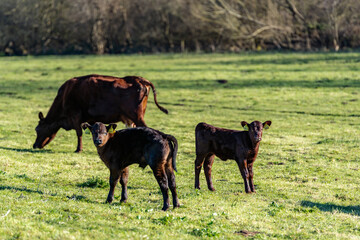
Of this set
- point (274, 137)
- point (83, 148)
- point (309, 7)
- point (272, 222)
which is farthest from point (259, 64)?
point (272, 222)

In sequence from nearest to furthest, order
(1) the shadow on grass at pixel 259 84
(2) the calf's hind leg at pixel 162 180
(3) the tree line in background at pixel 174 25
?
1. (2) the calf's hind leg at pixel 162 180
2. (1) the shadow on grass at pixel 259 84
3. (3) the tree line in background at pixel 174 25

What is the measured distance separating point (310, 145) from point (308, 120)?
5072mm

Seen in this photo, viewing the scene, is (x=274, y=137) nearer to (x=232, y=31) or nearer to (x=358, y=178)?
(x=358, y=178)

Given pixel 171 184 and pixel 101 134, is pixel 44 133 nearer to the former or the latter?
pixel 101 134

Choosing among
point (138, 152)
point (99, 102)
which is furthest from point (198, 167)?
point (99, 102)

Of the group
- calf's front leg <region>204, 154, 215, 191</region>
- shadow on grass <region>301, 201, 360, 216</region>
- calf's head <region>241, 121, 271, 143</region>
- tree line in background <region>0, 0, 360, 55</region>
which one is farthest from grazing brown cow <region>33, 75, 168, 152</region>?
tree line in background <region>0, 0, 360, 55</region>

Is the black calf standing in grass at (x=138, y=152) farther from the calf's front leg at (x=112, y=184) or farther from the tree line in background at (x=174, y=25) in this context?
the tree line in background at (x=174, y=25)

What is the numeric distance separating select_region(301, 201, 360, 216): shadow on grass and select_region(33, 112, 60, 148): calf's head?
851cm

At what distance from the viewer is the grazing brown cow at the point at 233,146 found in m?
11.6

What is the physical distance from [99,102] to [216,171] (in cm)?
430

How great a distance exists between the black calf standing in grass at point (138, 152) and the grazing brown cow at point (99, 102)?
18.9 feet

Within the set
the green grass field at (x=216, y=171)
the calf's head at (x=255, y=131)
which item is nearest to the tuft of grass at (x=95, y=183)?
the green grass field at (x=216, y=171)

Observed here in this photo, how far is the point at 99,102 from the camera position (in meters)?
16.5

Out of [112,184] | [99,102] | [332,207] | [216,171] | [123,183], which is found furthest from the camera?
[99,102]
